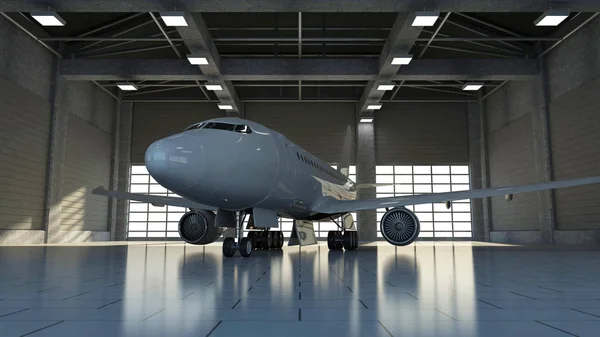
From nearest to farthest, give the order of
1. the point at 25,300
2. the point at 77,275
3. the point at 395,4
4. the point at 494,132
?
1. the point at 25,300
2. the point at 77,275
3. the point at 395,4
4. the point at 494,132

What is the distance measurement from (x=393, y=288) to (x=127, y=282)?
9.52ft

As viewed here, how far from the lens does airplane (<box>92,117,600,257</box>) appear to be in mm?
7879

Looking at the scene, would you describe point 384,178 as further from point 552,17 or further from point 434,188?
point 552,17

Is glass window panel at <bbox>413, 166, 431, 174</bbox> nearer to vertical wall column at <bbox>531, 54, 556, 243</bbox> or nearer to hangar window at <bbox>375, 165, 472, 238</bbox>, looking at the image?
hangar window at <bbox>375, 165, 472, 238</bbox>

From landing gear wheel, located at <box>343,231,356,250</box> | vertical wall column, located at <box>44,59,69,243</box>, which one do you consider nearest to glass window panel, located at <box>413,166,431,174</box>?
landing gear wheel, located at <box>343,231,356,250</box>

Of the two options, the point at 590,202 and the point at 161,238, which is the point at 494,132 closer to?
the point at 590,202

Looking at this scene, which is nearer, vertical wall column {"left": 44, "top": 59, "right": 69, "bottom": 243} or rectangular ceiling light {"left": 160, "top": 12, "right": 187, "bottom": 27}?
rectangular ceiling light {"left": 160, "top": 12, "right": 187, "bottom": 27}

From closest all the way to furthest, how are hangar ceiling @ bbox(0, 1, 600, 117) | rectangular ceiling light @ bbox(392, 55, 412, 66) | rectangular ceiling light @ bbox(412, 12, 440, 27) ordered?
rectangular ceiling light @ bbox(412, 12, 440, 27) → rectangular ceiling light @ bbox(392, 55, 412, 66) → hangar ceiling @ bbox(0, 1, 600, 117)

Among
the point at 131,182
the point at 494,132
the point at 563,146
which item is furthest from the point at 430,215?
the point at 131,182

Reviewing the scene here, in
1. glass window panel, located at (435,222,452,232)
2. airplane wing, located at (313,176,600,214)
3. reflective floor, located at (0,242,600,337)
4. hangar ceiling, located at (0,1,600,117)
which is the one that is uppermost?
hangar ceiling, located at (0,1,600,117)

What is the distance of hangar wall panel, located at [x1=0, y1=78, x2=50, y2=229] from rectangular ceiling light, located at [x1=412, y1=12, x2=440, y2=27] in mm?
16177

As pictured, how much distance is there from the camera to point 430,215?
30.5m

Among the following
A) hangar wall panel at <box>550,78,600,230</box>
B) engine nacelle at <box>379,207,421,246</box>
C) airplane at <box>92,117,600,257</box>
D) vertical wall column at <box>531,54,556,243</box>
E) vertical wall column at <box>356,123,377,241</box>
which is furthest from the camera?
vertical wall column at <box>356,123,377,241</box>

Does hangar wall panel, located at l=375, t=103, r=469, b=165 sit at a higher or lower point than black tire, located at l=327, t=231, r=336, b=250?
higher
